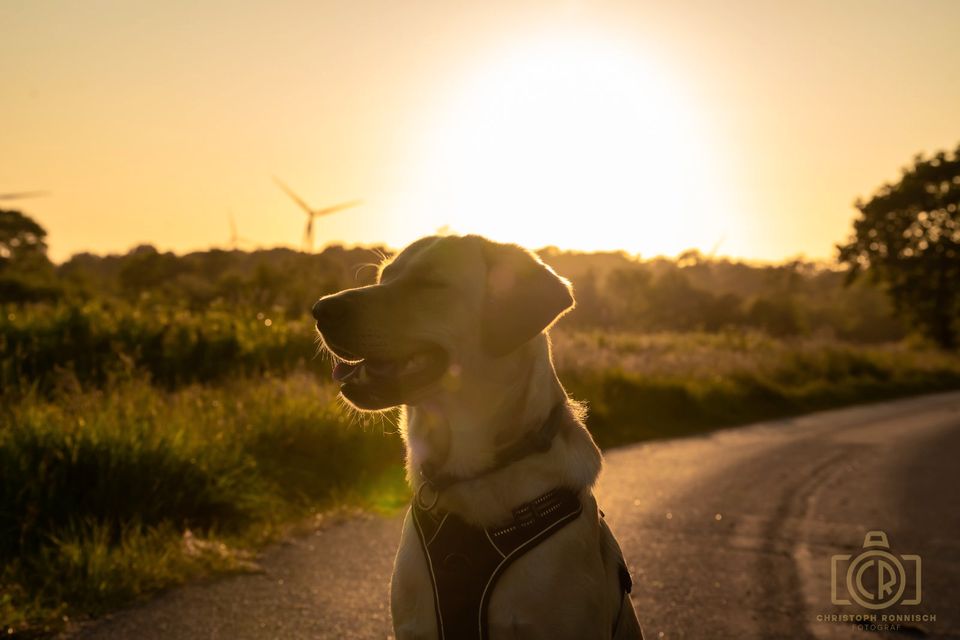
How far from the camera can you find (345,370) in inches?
136

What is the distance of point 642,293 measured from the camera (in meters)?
44.4

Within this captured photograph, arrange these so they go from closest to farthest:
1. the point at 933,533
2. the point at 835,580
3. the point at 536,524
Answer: the point at 536,524, the point at 835,580, the point at 933,533

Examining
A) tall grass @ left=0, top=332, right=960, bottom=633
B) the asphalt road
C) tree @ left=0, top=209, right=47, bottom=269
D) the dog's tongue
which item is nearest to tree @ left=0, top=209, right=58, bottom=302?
tree @ left=0, top=209, right=47, bottom=269

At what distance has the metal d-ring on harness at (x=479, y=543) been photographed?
3.01 m

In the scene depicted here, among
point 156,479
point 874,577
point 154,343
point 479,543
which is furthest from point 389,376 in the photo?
point 154,343

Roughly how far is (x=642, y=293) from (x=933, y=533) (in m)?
37.1

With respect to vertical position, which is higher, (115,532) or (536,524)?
(536,524)

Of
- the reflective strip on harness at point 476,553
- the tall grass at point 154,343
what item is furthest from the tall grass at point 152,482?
the tall grass at point 154,343

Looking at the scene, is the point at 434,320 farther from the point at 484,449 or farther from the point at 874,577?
the point at 874,577

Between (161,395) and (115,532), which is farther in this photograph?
(161,395)

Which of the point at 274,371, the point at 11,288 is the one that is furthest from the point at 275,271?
the point at 274,371

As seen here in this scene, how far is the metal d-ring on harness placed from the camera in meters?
3.01

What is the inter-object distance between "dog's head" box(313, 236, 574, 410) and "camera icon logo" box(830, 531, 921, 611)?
3.71 m

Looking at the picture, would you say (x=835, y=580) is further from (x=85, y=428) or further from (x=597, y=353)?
(x=597, y=353)
